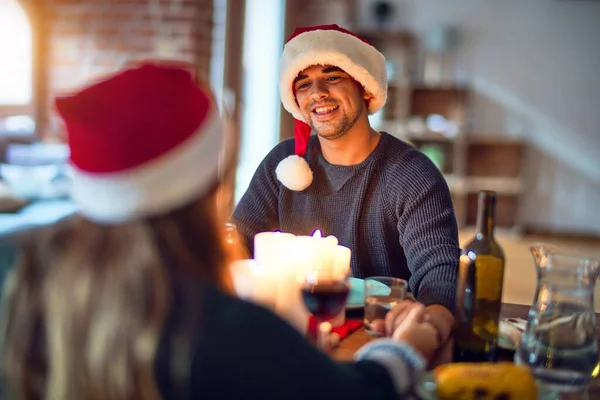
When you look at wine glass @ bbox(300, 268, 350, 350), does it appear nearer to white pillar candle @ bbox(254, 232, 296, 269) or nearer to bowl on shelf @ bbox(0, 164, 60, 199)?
white pillar candle @ bbox(254, 232, 296, 269)

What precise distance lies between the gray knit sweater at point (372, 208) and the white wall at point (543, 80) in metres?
5.01

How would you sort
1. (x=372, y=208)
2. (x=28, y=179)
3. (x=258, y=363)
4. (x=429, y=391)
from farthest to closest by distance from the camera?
(x=28, y=179), (x=372, y=208), (x=429, y=391), (x=258, y=363)


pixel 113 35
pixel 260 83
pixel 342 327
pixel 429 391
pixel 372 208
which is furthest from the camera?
pixel 260 83

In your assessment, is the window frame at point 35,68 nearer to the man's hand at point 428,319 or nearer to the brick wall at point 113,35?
the brick wall at point 113,35

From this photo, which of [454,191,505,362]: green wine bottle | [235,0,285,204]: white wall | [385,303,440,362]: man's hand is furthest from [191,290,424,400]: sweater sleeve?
[235,0,285,204]: white wall

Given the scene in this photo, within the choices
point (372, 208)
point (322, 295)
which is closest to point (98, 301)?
point (322, 295)

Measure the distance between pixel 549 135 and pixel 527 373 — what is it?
20.3ft

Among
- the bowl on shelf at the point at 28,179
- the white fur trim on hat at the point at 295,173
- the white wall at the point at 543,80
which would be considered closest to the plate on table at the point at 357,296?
the white fur trim on hat at the point at 295,173

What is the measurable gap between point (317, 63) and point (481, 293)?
1.00m

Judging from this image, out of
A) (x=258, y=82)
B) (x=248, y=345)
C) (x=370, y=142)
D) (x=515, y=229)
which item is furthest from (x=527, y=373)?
(x=515, y=229)

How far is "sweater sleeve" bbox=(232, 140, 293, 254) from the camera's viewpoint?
1.88m

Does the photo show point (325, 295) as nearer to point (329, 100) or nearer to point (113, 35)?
point (329, 100)

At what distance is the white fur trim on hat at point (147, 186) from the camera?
0.70 metres

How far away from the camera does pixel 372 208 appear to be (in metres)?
1.78
